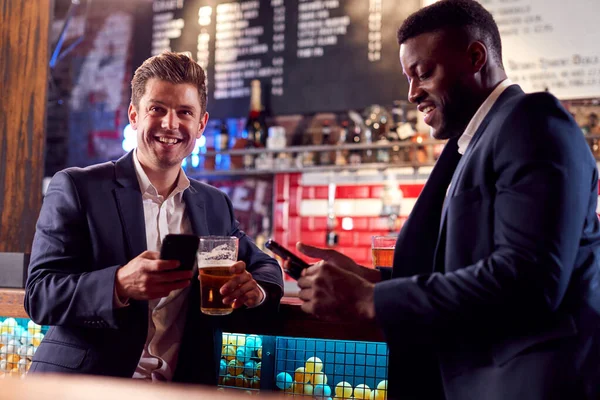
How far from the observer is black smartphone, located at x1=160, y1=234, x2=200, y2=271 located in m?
1.37

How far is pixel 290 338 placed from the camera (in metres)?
1.94

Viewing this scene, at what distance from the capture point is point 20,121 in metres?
2.63

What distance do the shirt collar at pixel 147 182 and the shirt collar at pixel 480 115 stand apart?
90 cm

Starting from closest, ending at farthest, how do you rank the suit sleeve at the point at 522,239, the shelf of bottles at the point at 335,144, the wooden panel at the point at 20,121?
1. the suit sleeve at the point at 522,239
2. the wooden panel at the point at 20,121
3. the shelf of bottles at the point at 335,144

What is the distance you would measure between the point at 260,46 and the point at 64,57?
11.3 ft

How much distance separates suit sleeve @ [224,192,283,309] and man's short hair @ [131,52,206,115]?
17.2 inches

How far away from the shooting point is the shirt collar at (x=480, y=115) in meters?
1.38

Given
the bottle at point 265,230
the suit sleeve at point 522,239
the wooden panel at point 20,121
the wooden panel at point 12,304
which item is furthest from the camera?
the bottle at point 265,230

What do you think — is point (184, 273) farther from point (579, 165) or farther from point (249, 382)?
point (579, 165)

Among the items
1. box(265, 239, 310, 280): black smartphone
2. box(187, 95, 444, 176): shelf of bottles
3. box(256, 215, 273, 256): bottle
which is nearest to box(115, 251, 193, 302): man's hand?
box(265, 239, 310, 280): black smartphone

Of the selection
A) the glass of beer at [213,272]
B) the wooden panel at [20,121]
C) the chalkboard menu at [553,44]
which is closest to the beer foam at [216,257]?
the glass of beer at [213,272]

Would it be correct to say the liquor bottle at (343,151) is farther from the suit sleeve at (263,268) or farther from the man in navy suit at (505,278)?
the man in navy suit at (505,278)

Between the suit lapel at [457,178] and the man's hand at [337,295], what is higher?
the suit lapel at [457,178]

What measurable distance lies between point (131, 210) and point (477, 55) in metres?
1.03
